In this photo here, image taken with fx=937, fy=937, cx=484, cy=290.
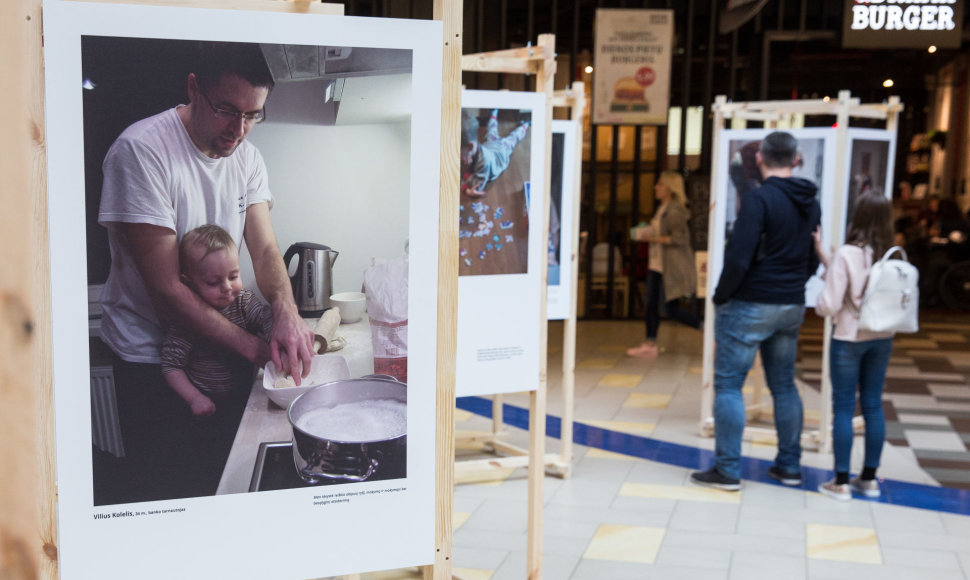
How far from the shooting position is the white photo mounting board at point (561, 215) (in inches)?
189

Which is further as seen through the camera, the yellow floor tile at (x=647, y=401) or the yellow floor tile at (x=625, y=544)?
the yellow floor tile at (x=647, y=401)

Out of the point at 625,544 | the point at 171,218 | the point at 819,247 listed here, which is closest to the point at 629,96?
the point at 819,247

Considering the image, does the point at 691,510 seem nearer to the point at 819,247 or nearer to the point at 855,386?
the point at 855,386

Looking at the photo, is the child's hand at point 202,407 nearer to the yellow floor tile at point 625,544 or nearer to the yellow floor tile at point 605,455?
the yellow floor tile at point 625,544

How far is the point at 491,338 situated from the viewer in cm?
376

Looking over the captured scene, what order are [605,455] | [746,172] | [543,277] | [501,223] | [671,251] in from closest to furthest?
[543,277]
[501,223]
[605,455]
[746,172]
[671,251]

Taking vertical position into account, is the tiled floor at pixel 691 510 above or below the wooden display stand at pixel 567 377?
below

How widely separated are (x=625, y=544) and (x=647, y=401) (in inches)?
112

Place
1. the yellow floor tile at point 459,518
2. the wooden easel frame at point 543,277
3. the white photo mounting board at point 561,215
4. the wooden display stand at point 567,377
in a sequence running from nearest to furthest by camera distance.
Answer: the wooden easel frame at point 543,277 → the yellow floor tile at point 459,518 → the white photo mounting board at point 561,215 → the wooden display stand at point 567,377

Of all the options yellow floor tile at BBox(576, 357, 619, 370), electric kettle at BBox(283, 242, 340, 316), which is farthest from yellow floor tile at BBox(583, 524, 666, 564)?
yellow floor tile at BBox(576, 357, 619, 370)

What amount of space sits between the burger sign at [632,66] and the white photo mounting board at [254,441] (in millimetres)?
8159

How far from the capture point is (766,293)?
181 inches

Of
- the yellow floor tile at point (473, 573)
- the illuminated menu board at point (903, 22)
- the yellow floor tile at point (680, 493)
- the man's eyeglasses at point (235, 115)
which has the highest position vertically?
the illuminated menu board at point (903, 22)

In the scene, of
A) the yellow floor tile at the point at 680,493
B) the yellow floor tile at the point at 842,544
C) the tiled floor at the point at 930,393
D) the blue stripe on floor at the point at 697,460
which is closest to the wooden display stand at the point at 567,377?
the yellow floor tile at the point at 680,493
